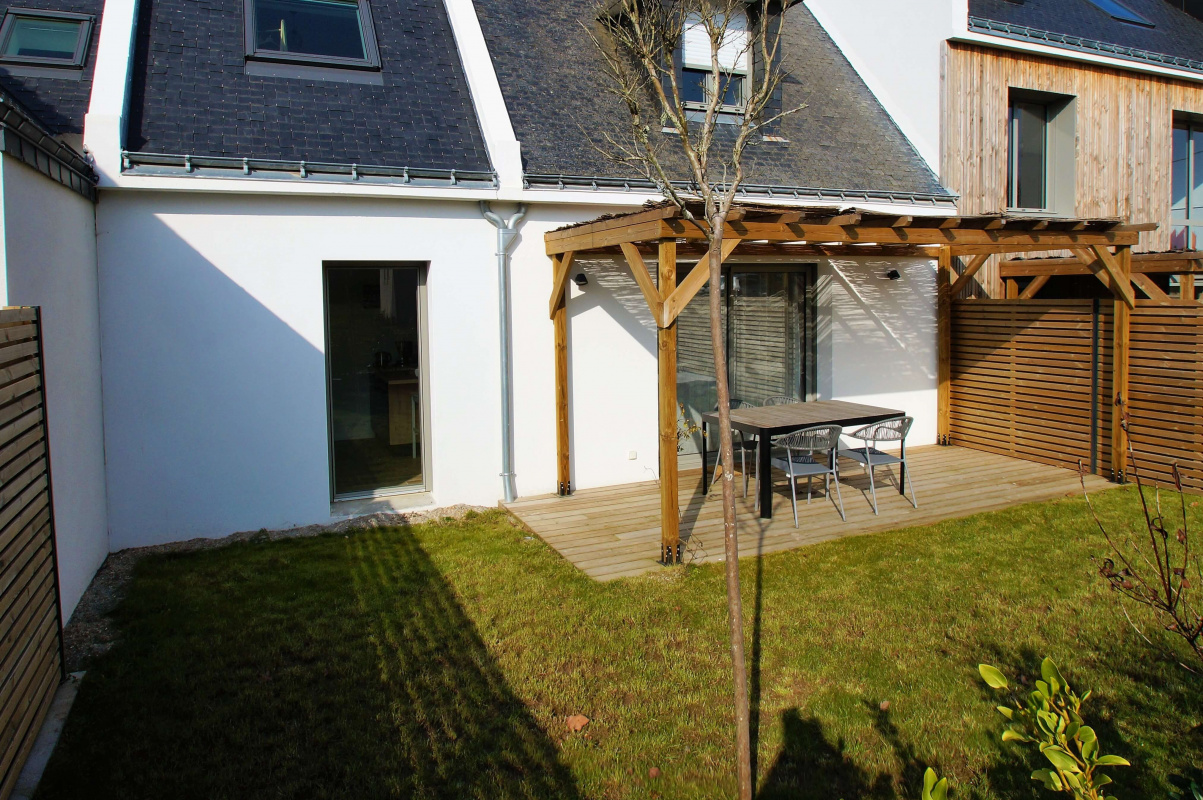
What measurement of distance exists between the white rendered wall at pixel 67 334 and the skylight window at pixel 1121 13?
587 inches

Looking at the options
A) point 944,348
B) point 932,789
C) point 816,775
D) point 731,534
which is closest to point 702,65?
point 944,348

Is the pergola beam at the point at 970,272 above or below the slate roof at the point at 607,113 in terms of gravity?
below

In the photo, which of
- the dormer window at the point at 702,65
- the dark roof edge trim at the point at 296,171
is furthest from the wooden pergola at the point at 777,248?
the dormer window at the point at 702,65

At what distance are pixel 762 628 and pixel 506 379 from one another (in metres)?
3.85

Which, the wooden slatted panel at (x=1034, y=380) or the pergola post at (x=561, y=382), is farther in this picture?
the wooden slatted panel at (x=1034, y=380)

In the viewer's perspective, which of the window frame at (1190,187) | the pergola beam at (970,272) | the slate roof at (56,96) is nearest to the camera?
the slate roof at (56,96)

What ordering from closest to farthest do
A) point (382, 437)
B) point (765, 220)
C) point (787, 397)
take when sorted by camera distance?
point (765, 220) < point (382, 437) < point (787, 397)

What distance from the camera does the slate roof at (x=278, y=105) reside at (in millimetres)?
7285

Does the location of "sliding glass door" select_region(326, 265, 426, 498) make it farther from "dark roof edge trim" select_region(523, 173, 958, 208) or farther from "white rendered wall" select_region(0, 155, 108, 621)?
"white rendered wall" select_region(0, 155, 108, 621)

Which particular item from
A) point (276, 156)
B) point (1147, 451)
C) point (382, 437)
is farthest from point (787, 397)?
A: point (276, 156)

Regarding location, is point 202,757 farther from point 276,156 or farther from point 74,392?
point 276,156

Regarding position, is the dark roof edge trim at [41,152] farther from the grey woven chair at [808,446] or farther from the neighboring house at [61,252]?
the grey woven chair at [808,446]

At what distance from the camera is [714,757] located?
376 cm

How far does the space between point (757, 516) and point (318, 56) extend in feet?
20.2
